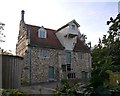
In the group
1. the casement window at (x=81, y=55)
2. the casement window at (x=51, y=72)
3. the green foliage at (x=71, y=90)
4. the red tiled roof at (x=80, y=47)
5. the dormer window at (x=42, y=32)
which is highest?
the dormer window at (x=42, y=32)

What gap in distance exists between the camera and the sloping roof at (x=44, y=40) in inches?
1085

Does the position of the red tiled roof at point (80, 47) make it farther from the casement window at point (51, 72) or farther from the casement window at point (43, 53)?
the casement window at point (43, 53)

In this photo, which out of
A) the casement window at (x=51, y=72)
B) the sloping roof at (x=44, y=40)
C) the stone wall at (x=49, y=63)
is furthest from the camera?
the casement window at (x=51, y=72)

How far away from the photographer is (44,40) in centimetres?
2895

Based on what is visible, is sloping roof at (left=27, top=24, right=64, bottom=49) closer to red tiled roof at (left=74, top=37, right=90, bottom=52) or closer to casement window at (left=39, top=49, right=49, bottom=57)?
casement window at (left=39, top=49, right=49, bottom=57)

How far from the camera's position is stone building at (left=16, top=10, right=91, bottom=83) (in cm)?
2689

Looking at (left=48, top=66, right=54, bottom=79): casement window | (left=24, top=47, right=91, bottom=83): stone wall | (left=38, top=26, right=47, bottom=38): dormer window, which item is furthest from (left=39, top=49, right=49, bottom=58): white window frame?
(left=38, top=26, right=47, bottom=38): dormer window

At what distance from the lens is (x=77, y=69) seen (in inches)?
1238

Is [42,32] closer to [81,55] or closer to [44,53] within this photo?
[44,53]

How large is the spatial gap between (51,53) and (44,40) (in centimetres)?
198

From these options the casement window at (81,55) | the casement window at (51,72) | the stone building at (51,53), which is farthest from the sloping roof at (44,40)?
the casement window at (81,55)

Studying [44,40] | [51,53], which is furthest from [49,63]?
[44,40]

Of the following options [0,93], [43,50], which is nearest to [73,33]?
[43,50]

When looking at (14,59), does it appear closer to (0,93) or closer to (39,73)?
(0,93)
